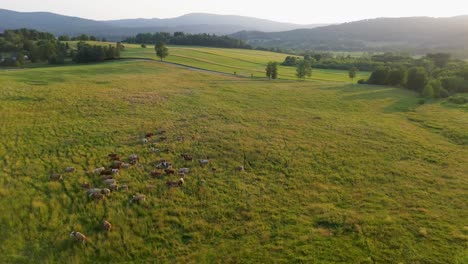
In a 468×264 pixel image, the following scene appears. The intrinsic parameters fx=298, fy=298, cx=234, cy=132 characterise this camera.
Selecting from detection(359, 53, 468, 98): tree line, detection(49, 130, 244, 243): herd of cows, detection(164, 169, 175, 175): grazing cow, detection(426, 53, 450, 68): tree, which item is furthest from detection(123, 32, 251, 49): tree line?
detection(164, 169, 175, 175): grazing cow

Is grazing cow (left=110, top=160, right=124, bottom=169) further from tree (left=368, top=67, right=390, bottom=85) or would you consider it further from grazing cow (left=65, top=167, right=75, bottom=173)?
tree (left=368, top=67, right=390, bottom=85)

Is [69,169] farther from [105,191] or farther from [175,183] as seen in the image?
[175,183]

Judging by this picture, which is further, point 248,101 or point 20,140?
point 248,101

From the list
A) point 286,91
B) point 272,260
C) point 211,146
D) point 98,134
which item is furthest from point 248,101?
point 272,260

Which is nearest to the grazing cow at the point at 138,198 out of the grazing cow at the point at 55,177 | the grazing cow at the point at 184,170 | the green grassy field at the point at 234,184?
the green grassy field at the point at 234,184

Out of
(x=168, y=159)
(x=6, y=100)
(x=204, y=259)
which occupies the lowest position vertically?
(x=204, y=259)

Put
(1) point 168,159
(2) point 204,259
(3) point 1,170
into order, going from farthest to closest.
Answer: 1. (1) point 168,159
2. (3) point 1,170
3. (2) point 204,259

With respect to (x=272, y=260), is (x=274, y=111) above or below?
above

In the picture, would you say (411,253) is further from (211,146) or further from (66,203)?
(66,203)
